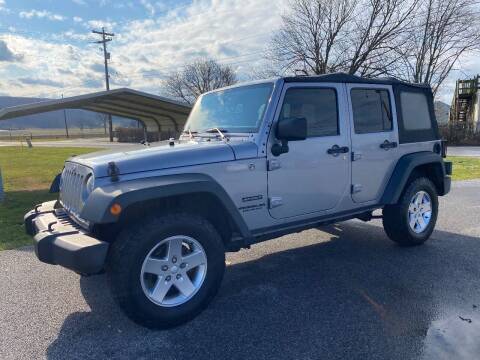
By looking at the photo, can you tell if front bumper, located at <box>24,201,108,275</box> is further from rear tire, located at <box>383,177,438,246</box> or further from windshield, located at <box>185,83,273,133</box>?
rear tire, located at <box>383,177,438,246</box>

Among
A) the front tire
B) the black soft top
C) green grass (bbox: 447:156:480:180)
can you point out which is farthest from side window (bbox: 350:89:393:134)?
green grass (bbox: 447:156:480:180)

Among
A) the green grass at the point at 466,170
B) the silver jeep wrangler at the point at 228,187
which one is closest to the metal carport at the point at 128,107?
the silver jeep wrangler at the point at 228,187

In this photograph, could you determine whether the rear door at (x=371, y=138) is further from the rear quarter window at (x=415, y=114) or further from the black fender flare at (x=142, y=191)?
the black fender flare at (x=142, y=191)

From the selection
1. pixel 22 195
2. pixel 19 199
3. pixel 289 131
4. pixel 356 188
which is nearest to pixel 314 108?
pixel 289 131

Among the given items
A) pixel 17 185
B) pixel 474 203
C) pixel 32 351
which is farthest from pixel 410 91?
pixel 17 185

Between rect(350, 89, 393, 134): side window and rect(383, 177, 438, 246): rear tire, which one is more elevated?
rect(350, 89, 393, 134): side window

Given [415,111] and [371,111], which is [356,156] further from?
[415,111]

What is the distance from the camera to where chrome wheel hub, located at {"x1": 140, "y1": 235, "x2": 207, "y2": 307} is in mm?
2947

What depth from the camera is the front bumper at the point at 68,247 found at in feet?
8.68

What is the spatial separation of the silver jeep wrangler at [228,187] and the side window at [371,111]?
2 centimetres

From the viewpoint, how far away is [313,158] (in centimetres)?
374

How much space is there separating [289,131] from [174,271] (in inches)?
61.0

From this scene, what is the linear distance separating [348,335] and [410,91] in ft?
11.1

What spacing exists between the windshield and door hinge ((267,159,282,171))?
0.33m
